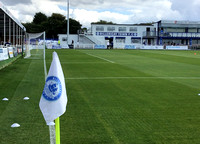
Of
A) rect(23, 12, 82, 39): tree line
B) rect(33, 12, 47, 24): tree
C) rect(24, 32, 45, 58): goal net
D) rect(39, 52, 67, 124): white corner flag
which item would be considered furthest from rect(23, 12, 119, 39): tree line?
rect(39, 52, 67, 124): white corner flag

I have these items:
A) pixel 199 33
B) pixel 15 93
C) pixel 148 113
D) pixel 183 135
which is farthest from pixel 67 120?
pixel 199 33

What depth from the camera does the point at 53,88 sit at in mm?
3520

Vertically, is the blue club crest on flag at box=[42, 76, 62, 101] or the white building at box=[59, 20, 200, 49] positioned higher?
the white building at box=[59, 20, 200, 49]

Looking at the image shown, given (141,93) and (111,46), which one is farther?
(111,46)

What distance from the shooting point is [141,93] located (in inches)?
413

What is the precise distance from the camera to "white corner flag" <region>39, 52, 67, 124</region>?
3527 mm

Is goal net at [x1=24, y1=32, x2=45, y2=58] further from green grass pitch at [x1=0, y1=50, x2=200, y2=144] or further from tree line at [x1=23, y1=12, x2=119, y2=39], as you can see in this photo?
tree line at [x1=23, y1=12, x2=119, y2=39]

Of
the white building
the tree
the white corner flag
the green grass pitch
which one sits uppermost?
the tree

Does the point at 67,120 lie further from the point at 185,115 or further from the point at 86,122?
the point at 185,115

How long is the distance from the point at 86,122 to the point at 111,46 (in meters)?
62.6

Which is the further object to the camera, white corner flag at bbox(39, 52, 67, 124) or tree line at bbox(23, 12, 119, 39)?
tree line at bbox(23, 12, 119, 39)

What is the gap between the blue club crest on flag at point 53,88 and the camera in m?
3.52

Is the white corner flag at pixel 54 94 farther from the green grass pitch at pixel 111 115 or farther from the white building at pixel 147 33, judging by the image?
the white building at pixel 147 33

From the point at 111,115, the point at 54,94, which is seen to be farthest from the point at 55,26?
the point at 54,94
